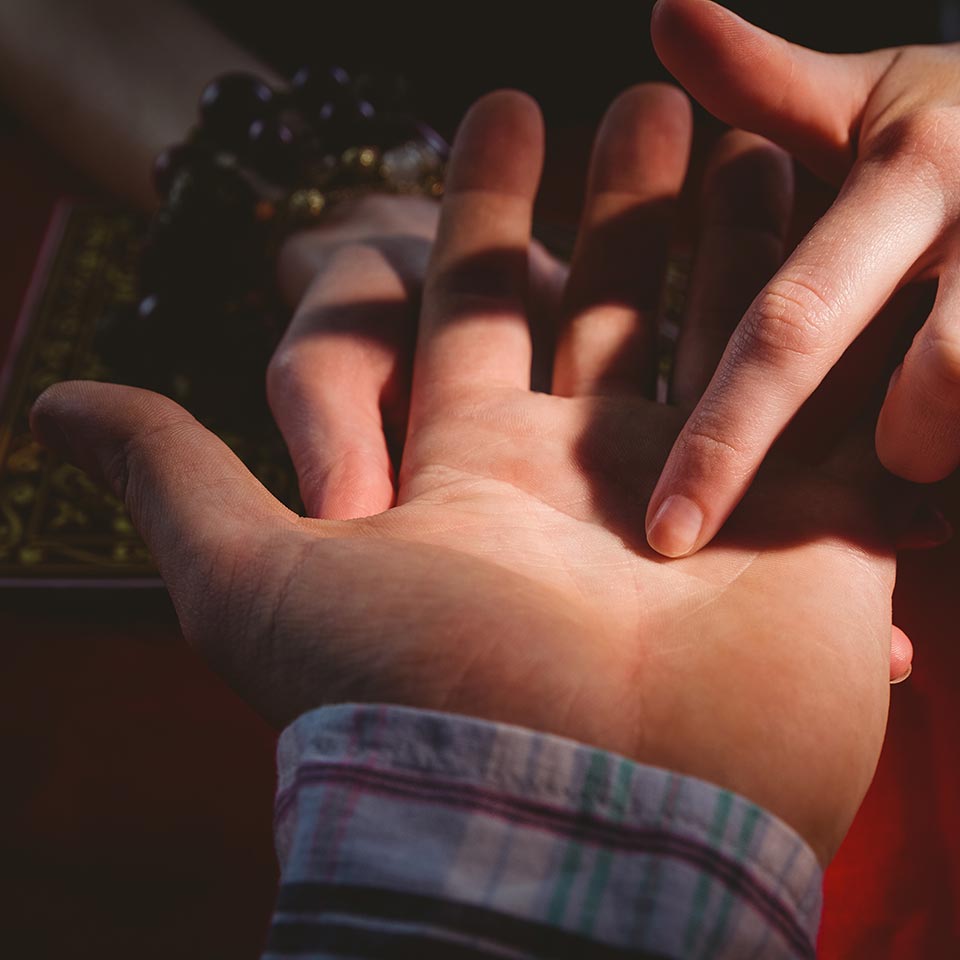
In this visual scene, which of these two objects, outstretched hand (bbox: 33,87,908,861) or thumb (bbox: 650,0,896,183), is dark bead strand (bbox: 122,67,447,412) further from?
thumb (bbox: 650,0,896,183)

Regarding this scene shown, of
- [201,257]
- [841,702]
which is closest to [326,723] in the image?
[841,702]

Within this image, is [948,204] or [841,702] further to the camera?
[948,204]

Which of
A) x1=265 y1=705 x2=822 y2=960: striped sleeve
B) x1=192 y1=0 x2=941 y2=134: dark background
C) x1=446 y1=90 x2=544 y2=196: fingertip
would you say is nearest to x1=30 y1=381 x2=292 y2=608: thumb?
x1=265 y1=705 x2=822 y2=960: striped sleeve

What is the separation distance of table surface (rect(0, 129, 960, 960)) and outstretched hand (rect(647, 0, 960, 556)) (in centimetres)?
29

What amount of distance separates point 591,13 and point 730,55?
74 cm

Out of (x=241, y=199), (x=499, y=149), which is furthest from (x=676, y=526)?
(x=241, y=199)

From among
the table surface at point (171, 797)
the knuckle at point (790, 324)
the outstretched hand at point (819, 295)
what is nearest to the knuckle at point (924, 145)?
the outstretched hand at point (819, 295)

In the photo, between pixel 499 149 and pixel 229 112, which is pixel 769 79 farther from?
pixel 229 112

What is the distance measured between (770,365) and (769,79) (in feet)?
0.80

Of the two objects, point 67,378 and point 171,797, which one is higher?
point 67,378

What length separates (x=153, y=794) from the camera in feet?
2.34

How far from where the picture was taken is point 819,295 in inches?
21.4

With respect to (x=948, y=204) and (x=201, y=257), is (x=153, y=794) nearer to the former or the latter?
(x=201, y=257)

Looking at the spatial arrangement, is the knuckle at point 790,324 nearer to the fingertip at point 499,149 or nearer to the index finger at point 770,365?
the index finger at point 770,365
